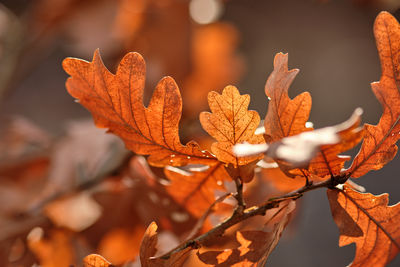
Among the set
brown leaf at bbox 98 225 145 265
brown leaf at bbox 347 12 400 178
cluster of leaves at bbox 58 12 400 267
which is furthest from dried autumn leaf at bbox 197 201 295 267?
brown leaf at bbox 98 225 145 265

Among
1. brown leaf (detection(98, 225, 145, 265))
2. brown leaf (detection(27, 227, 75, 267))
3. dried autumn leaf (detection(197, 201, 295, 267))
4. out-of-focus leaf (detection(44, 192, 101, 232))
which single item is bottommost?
brown leaf (detection(98, 225, 145, 265))

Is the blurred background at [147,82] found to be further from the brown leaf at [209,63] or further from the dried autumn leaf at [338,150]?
the dried autumn leaf at [338,150]

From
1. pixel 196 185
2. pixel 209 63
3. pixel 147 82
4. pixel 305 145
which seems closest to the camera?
pixel 305 145

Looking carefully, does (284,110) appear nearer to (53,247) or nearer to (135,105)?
(135,105)

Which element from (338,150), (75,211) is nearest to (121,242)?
(75,211)

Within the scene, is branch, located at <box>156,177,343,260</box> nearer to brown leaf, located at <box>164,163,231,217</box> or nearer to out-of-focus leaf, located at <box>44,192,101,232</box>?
brown leaf, located at <box>164,163,231,217</box>
